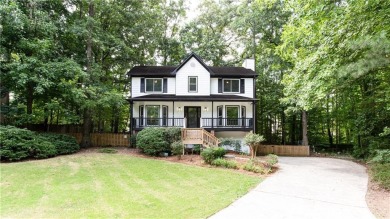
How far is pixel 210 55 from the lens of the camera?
86.8 ft

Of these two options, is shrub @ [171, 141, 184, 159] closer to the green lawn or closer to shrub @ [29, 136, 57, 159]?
the green lawn

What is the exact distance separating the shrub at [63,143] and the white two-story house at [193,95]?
509cm

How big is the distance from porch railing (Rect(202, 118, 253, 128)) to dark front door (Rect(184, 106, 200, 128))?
1102 millimetres

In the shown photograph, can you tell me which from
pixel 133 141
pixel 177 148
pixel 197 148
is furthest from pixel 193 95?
pixel 177 148

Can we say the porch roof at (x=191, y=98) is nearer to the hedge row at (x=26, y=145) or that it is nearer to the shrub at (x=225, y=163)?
the hedge row at (x=26, y=145)

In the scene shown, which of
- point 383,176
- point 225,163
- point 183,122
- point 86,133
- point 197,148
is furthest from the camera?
point 183,122

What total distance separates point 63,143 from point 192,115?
1037cm

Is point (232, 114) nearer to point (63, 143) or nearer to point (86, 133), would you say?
point (86, 133)

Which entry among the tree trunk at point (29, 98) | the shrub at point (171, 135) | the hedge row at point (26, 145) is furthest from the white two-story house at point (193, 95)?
the tree trunk at point (29, 98)

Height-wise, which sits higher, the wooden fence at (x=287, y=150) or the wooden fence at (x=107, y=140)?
the wooden fence at (x=107, y=140)

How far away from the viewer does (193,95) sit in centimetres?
2158

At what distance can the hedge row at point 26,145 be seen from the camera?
13.3m

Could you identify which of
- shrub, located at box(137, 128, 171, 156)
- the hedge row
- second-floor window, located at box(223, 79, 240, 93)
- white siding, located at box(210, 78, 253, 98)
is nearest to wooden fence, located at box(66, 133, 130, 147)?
the hedge row

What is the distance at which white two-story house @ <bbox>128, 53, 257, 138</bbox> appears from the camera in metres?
21.1
